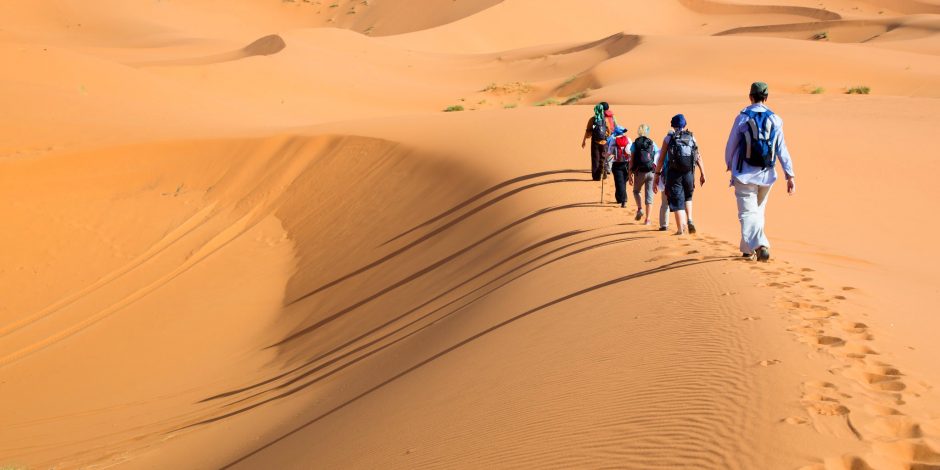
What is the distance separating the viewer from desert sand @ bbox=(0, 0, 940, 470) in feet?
15.3

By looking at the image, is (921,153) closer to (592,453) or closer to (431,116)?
(431,116)

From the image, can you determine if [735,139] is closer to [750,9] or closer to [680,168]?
[680,168]

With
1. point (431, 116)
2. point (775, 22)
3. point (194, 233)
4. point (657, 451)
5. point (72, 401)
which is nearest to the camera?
point (657, 451)

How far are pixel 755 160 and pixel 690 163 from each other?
1.44 m

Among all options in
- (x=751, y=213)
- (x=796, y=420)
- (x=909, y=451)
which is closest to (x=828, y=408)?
(x=796, y=420)

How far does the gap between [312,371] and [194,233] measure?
949 cm

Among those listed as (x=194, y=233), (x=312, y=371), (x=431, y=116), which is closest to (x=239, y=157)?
(x=194, y=233)

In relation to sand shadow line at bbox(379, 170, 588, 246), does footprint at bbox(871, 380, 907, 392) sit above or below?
below

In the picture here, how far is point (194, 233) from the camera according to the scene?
58.0ft

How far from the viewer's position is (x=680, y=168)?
29.8 ft

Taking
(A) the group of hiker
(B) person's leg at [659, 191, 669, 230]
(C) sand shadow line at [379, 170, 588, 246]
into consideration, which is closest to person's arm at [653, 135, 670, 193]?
(A) the group of hiker

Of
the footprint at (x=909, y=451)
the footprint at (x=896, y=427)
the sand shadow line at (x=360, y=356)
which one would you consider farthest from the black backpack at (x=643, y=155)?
the footprint at (x=909, y=451)

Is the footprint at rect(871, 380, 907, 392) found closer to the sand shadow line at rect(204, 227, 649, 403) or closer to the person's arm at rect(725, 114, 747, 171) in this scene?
the person's arm at rect(725, 114, 747, 171)

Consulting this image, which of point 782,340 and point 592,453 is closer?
point 592,453
